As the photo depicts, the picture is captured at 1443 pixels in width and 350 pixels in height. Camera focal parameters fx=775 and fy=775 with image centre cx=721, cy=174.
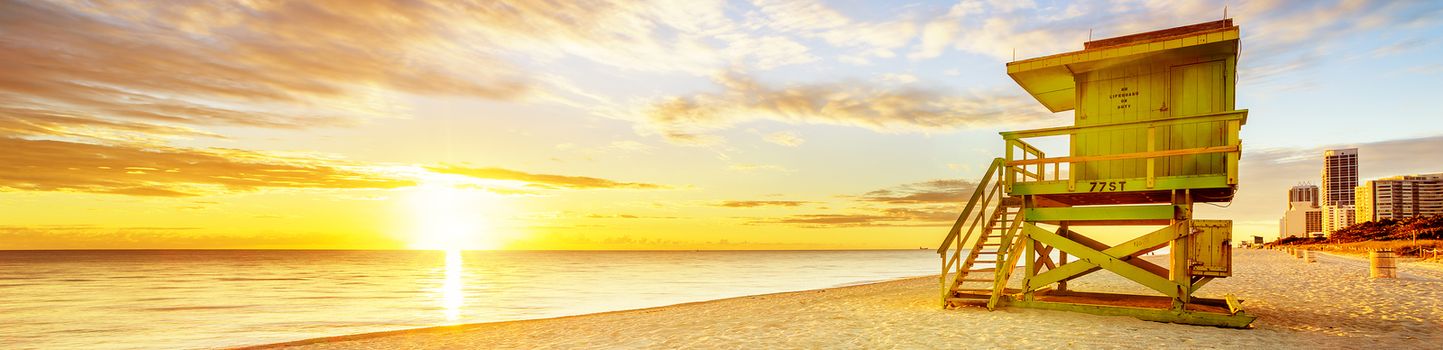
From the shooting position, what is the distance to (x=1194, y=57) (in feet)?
40.4

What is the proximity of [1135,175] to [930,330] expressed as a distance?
4.70m

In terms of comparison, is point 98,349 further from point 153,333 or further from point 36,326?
point 36,326

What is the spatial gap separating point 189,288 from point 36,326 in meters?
21.8

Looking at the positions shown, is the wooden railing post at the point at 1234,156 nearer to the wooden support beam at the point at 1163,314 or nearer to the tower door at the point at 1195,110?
the tower door at the point at 1195,110

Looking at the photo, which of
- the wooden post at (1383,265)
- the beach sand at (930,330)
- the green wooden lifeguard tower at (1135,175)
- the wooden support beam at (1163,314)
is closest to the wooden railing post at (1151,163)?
the green wooden lifeguard tower at (1135,175)

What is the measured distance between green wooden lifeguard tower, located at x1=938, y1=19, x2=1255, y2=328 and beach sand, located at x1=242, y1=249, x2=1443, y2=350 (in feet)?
2.41

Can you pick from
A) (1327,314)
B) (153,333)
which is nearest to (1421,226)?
(1327,314)

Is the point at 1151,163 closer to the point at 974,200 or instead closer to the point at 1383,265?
the point at 974,200

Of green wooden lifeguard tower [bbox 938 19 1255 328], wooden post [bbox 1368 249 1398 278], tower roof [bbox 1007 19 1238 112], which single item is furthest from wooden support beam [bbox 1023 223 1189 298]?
wooden post [bbox 1368 249 1398 278]

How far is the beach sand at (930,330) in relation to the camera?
10.1 meters

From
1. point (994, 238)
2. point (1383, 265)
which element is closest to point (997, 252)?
point (994, 238)

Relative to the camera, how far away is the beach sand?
1011cm

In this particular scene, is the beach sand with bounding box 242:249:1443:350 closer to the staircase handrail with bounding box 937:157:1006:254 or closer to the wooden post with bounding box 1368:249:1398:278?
the staircase handrail with bounding box 937:157:1006:254

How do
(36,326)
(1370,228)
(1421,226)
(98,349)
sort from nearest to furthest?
(98,349)
(36,326)
(1421,226)
(1370,228)
